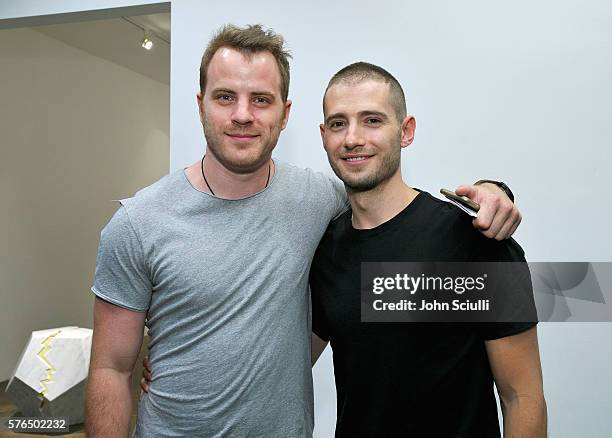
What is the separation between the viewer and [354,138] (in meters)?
1.36

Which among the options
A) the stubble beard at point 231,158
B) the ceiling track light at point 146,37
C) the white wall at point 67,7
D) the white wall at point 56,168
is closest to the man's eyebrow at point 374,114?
the stubble beard at point 231,158

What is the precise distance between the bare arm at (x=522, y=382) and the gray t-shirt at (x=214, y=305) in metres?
0.49

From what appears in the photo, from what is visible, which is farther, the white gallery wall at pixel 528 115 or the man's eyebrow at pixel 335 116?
the white gallery wall at pixel 528 115

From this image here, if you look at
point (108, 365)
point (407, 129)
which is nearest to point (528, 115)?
point (407, 129)

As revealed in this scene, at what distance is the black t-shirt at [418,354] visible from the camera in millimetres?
1274

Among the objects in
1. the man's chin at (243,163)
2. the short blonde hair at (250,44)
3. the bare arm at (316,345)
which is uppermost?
the short blonde hair at (250,44)

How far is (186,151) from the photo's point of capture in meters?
2.25

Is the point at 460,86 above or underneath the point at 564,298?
above

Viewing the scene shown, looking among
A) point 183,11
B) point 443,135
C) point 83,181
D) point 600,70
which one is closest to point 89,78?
point 83,181

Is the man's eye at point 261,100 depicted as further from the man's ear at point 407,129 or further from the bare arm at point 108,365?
the bare arm at point 108,365

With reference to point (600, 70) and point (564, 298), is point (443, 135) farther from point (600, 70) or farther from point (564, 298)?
point (564, 298)

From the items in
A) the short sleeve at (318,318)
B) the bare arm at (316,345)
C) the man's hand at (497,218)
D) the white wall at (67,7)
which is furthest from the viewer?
the white wall at (67,7)

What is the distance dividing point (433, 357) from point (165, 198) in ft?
2.52

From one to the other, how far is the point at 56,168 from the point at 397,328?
15.2 ft
